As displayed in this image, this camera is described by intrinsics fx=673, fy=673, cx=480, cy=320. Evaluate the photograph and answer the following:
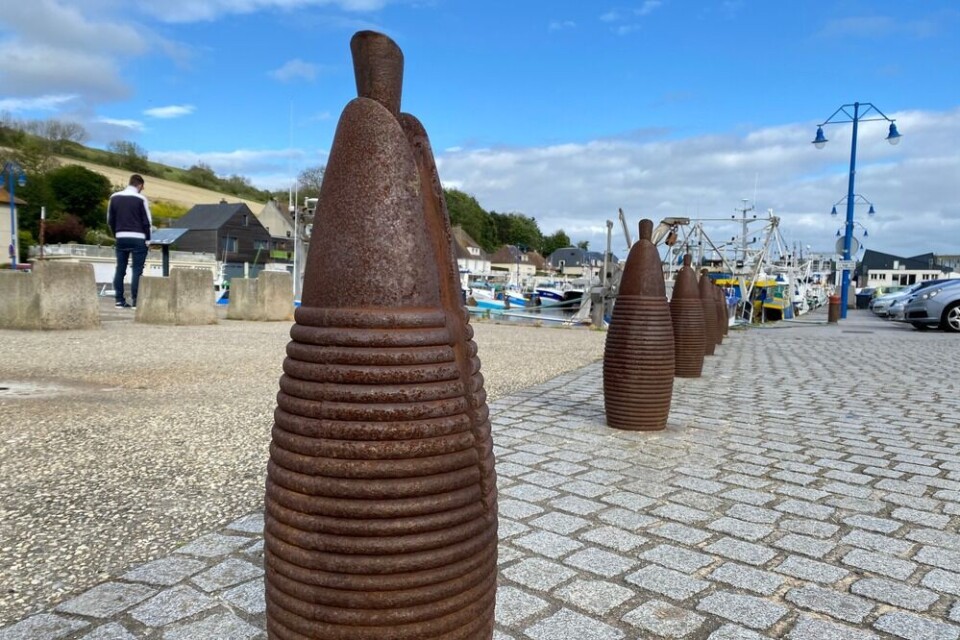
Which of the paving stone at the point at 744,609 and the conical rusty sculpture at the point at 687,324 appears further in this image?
the conical rusty sculpture at the point at 687,324

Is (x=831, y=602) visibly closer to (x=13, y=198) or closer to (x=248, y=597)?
(x=248, y=597)

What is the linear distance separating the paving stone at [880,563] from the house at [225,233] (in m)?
69.1

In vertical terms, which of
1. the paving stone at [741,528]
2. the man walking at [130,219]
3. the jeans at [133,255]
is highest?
the man walking at [130,219]

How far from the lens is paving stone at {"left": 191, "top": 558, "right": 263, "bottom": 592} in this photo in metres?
2.93

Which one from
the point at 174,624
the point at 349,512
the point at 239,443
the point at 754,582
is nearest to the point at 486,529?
the point at 349,512

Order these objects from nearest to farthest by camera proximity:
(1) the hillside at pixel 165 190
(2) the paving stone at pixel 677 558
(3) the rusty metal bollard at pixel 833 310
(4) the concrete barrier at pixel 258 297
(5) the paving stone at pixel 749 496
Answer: (2) the paving stone at pixel 677 558, (5) the paving stone at pixel 749 496, (4) the concrete barrier at pixel 258 297, (3) the rusty metal bollard at pixel 833 310, (1) the hillside at pixel 165 190

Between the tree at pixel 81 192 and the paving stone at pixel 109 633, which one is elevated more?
the tree at pixel 81 192

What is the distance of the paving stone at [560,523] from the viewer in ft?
12.1

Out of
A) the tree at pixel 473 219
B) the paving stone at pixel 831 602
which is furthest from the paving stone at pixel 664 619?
the tree at pixel 473 219

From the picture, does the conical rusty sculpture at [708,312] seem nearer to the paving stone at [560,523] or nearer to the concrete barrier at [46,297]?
the paving stone at [560,523]

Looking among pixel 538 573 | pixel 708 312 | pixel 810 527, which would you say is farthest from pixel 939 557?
pixel 708 312

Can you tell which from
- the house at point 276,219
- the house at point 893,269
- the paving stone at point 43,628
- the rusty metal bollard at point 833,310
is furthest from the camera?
the house at point 276,219

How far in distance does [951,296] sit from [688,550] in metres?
22.0

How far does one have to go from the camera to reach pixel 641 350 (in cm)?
591
